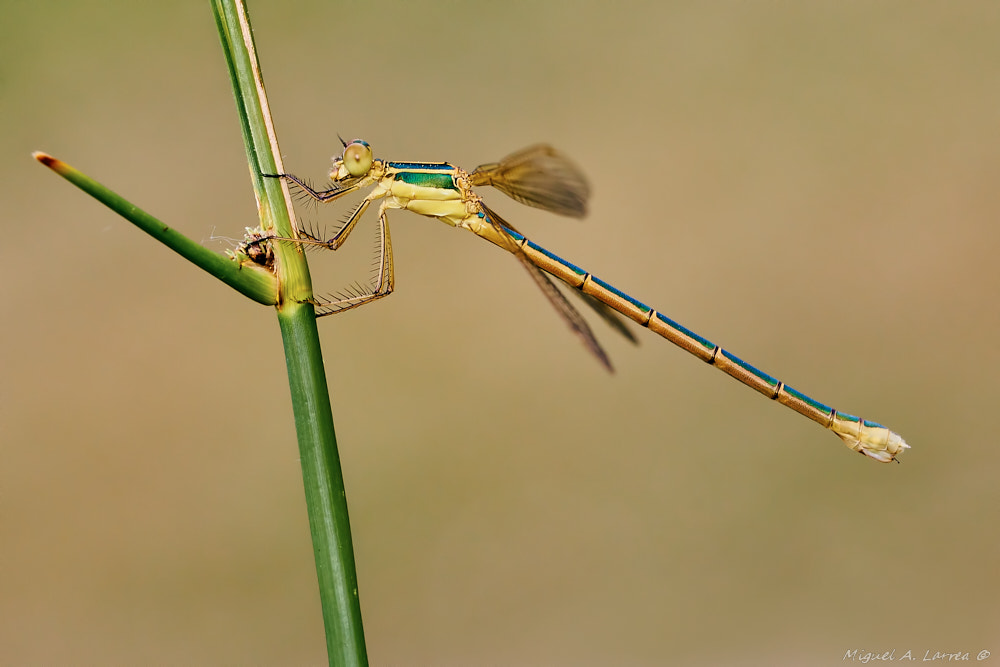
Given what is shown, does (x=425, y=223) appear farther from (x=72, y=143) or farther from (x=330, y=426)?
(x=330, y=426)

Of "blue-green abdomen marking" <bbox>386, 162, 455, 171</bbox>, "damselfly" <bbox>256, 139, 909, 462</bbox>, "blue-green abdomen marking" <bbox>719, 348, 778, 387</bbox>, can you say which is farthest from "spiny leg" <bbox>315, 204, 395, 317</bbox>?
"blue-green abdomen marking" <bbox>719, 348, 778, 387</bbox>

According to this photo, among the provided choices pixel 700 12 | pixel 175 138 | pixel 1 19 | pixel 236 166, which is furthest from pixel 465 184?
pixel 700 12

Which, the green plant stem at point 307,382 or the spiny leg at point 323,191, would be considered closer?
the green plant stem at point 307,382

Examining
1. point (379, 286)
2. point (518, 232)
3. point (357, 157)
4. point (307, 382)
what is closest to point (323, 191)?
point (357, 157)

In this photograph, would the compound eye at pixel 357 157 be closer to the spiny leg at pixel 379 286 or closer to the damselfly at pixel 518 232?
the damselfly at pixel 518 232

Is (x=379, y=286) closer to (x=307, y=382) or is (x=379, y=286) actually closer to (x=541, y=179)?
(x=541, y=179)

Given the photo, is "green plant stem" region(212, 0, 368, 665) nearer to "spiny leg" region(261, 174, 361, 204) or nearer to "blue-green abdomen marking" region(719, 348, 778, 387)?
"spiny leg" region(261, 174, 361, 204)

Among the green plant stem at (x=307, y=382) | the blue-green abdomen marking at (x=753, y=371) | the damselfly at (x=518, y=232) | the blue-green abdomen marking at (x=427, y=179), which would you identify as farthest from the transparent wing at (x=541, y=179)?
the green plant stem at (x=307, y=382)

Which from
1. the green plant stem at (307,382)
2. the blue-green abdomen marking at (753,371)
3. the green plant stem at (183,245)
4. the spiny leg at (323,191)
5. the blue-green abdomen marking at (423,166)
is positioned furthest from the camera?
the blue-green abdomen marking at (753,371)
